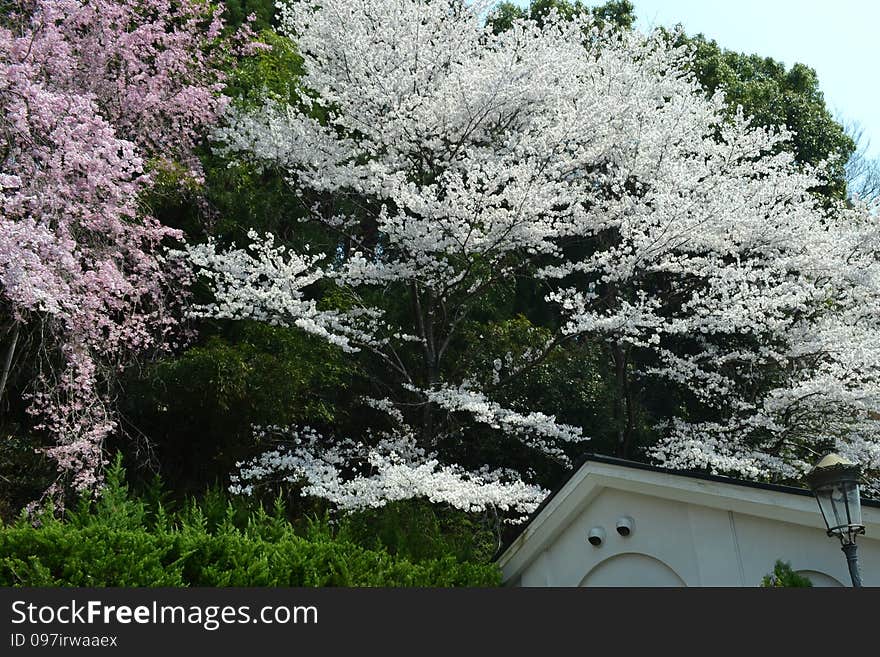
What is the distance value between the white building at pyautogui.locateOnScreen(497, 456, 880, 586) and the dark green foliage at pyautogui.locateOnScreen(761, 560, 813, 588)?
Result: 0.36 meters

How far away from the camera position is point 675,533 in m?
6.93

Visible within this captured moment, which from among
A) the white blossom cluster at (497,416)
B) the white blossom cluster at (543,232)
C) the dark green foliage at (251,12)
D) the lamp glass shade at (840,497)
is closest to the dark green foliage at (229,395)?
the white blossom cluster at (543,232)

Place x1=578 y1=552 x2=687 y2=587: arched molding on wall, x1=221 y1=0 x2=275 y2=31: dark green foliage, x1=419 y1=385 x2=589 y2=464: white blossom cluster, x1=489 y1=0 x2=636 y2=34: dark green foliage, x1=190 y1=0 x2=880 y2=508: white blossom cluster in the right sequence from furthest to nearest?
x1=489 y1=0 x2=636 y2=34: dark green foliage → x1=221 y1=0 x2=275 y2=31: dark green foliage → x1=190 y1=0 x2=880 y2=508: white blossom cluster → x1=419 y1=385 x2=589 y2=464: white blossom cluster → x1=578 y1=552 x2=687 y2=587: arched molding on wall

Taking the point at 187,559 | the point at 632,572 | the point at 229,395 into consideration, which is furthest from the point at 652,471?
the point at 229,395

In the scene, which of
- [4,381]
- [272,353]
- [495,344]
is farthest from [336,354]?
[4,381]

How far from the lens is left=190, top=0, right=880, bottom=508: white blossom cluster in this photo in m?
10.6

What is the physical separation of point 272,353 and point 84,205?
10.2 ft

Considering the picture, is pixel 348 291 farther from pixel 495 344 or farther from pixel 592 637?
pixel 592 637

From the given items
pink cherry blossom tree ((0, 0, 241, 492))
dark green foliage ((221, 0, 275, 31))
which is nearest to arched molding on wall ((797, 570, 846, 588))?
pink cherry blossom tree ((0, 0, 241, 492))

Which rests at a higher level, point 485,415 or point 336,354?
point 336,354

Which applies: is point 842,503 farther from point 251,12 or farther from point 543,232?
point 251,12

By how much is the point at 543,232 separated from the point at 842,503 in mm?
5922

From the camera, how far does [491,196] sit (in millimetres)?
10539

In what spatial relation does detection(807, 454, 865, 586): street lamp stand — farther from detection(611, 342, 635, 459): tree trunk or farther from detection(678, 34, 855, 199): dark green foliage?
detection(678, 34, 855, 199): dark green foliage
